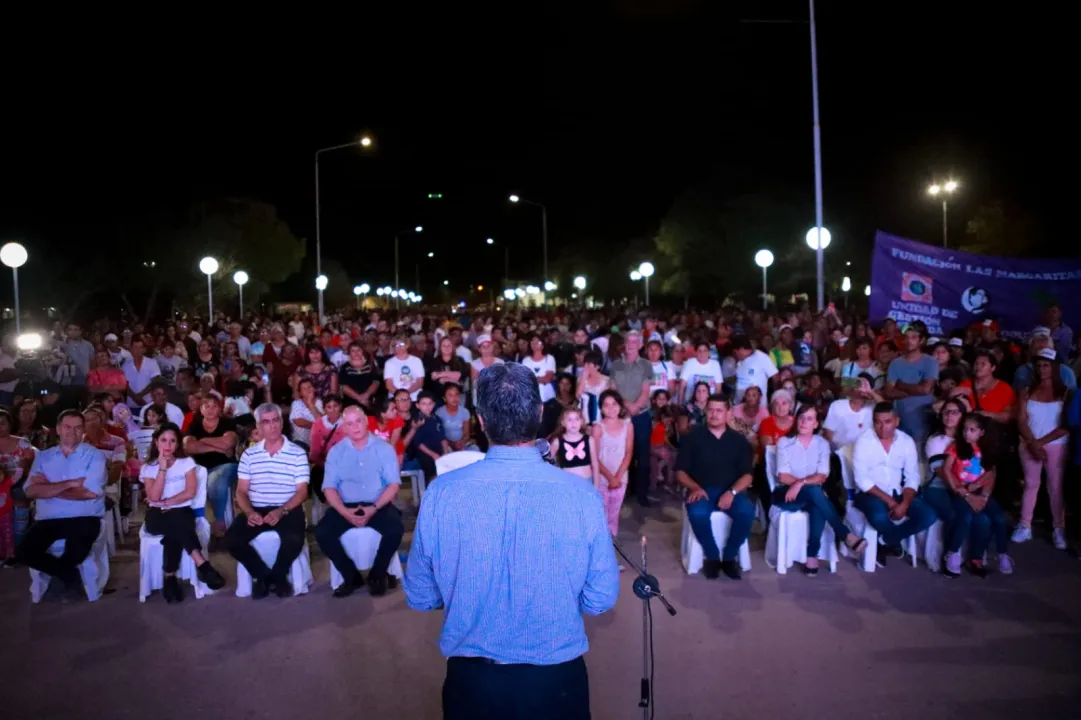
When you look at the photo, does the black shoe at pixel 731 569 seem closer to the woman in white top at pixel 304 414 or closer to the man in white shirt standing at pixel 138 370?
the woman in white top at pixel 304 414

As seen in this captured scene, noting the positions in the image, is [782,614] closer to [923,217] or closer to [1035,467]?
[1035,467]

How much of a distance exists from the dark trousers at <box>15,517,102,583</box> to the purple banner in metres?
10.4

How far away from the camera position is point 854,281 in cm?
3894

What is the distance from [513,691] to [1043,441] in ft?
22.0

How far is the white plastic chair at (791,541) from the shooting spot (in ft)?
22.9

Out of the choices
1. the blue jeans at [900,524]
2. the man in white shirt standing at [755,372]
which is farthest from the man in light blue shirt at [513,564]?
the man in white shirt standing at [755,372]

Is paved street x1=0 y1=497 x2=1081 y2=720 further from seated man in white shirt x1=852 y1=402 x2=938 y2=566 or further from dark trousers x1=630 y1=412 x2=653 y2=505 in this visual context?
dark trousers x1=630 y1=412 x2=653 y2=505

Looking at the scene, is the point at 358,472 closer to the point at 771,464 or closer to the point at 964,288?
the point at 771,464

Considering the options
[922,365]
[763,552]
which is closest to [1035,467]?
[922,365]

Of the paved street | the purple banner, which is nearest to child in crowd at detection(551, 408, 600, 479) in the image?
the paved street

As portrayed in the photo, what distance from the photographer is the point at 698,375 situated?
9992 millimetres

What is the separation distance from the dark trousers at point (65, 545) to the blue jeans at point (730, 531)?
471 cm

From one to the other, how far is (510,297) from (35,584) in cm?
7937

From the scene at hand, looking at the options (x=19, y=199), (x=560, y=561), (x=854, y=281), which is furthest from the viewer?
(x=854, y=281)
